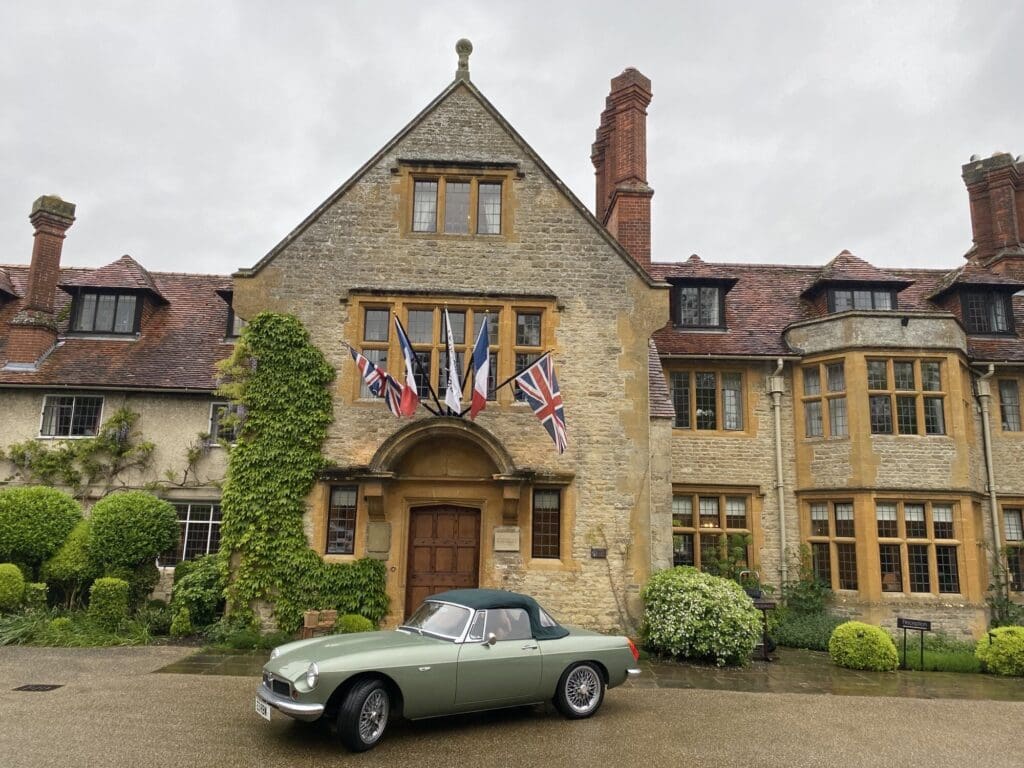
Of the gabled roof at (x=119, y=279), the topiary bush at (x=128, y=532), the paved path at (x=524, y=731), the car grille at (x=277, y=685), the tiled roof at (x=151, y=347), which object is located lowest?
the paved path at (x=524, y=731)

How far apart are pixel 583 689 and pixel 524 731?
96 cm

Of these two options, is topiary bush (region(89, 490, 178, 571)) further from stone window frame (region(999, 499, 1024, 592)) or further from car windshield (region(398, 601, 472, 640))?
stone window frame (region(999, 499, 1024, 592))

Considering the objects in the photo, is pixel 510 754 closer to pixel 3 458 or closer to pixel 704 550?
pixel 704 550

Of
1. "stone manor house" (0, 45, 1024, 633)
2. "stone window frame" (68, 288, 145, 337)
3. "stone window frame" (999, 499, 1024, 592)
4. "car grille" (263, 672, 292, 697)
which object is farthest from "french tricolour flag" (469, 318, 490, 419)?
"stone window frame" (999, 499, 1024, 592)

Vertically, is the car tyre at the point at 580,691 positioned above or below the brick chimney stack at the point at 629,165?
below

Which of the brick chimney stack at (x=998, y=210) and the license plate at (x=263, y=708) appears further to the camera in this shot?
the brick chimney stack at (x=998, y=210)

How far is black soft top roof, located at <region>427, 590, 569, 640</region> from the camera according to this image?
25.9 feet

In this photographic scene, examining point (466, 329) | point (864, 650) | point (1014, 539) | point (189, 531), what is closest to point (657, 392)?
point (466, 329)

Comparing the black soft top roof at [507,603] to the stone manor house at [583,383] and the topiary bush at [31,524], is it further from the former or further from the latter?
the topiary bush at [31,524]

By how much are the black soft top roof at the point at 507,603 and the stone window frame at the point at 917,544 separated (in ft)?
35.1

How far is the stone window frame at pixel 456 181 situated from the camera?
1424 centimetres

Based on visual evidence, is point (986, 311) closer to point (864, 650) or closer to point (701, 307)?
point (701, 307)

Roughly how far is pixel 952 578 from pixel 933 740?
9.30 meters

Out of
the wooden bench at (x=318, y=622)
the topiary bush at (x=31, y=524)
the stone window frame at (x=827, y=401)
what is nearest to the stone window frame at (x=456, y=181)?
the wooden bench at (x=318, y=622)
